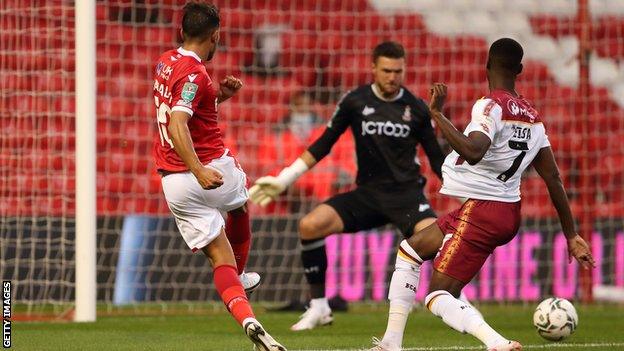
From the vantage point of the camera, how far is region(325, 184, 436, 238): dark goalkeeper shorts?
8.73m

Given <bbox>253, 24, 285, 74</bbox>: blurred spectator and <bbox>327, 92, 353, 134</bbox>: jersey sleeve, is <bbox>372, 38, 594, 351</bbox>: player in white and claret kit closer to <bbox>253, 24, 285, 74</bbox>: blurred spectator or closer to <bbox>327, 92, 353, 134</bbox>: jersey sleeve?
<bbox>327, 92, 353, 134</bbox>: jersey sleeve

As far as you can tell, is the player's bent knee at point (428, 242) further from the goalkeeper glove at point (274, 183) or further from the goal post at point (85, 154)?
the goal post at point (85, 154)

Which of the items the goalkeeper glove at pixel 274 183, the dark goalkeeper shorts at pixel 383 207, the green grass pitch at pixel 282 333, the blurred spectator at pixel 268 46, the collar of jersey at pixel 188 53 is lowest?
the green grass pitch at pixel 282 333

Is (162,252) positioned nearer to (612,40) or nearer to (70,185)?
(70,185)

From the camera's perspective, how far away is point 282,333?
822cm

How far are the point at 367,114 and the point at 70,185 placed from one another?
344cm

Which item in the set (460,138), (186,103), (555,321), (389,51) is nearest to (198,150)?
(186,103)

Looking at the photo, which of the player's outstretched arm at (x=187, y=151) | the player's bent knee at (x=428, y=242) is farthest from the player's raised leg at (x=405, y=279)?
the player's outstretched arm at (x=187, y=151)

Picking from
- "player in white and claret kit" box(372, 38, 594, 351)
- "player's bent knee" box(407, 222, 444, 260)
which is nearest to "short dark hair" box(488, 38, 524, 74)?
"player in white and claret kit" box(372, 38, 594, 351)

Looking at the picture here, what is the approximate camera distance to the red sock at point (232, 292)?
593cm

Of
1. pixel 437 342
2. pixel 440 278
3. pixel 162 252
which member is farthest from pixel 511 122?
pixel 162 252

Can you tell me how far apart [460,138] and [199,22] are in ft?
4.79

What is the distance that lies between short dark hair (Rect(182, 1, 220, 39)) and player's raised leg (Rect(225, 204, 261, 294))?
3.27 feet

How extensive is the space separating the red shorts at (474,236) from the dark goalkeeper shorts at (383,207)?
271cm
